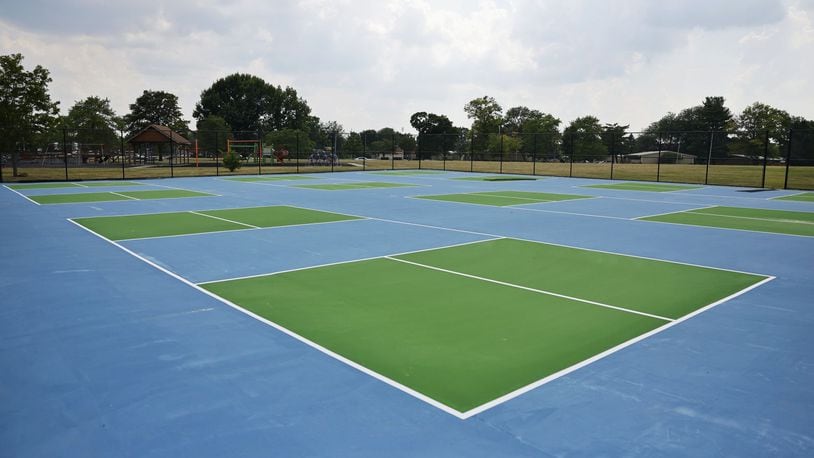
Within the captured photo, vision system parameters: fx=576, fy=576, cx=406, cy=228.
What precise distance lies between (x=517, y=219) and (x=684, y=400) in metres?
11.0

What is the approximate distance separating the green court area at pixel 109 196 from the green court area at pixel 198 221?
209 inches

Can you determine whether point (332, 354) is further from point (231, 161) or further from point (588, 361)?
point (231, 161)

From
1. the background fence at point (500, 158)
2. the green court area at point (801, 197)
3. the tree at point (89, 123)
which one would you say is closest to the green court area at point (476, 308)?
the green court area at point (801, 197)

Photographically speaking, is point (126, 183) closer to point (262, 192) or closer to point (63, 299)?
point (262, 192)

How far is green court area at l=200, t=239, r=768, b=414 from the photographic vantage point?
5125 mm

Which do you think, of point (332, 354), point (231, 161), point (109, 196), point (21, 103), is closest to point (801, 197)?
point (332, 354)

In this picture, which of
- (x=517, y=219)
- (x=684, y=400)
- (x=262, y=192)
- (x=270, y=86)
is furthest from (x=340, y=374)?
(x=270, y=86)

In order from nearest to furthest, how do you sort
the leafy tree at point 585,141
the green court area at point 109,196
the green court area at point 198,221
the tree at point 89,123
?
the green court area at point 198,221 → the green court area at point 109,196 → the leafy tree at point 585,141 → the tree at point 89,123

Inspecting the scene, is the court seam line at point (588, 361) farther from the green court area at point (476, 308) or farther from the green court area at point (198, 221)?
the green court area at point (198, 221)

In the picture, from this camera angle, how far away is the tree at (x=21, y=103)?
29.2 m

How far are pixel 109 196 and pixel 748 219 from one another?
21.1 meters

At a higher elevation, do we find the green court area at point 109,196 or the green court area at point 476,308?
the green court area at point 109,196

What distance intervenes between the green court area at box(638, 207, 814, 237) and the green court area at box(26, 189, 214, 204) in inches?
641

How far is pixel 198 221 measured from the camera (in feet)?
47.1
